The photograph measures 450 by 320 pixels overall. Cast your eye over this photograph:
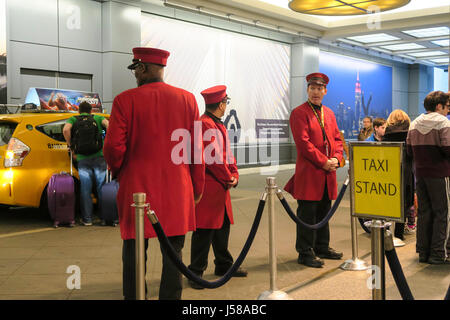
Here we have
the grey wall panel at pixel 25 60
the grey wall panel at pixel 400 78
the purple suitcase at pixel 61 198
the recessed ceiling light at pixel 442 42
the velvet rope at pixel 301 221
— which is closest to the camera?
the velvet rope at pixel 301 221

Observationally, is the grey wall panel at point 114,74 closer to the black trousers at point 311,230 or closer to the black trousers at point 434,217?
the black trousers at point 311,230

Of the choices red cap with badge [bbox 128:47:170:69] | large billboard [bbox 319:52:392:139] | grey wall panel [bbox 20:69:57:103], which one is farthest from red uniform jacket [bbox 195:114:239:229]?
large billboard [bbox 319:52:392:139]

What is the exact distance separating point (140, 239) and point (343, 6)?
1348cm

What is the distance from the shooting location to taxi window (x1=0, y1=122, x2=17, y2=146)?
7.57 metres

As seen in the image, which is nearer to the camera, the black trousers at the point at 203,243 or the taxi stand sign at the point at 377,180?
the taxi stand sign at the point at 377,180

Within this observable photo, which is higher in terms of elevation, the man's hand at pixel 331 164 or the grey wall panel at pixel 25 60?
the grey wall panel at pixel 25 60

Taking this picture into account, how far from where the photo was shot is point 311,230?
5.32m

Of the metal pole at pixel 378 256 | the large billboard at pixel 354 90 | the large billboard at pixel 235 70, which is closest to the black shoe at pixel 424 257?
the metal pole at pixel 378 256

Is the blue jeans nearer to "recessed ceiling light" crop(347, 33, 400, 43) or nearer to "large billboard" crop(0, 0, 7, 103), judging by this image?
"large billboard" crop(0, 0, 7, 103)

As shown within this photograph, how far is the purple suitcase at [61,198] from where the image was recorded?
7.31 metres

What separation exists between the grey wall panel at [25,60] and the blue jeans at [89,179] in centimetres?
524

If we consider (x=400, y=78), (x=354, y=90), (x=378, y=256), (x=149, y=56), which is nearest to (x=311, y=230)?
(x=378, y=256)

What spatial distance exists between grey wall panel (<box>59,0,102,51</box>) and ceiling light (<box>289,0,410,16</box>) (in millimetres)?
5204
